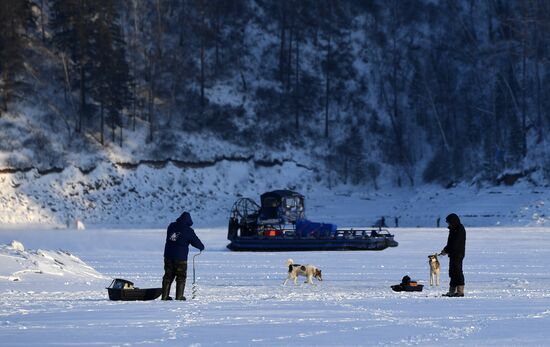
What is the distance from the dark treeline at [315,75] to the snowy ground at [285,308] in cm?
3774

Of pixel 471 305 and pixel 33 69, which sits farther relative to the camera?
pixel 33 69

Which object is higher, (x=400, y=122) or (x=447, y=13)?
(x=447, y=13)

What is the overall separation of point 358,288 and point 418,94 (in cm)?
5553

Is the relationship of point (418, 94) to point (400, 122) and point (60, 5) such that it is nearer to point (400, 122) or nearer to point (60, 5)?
point (400, 122)

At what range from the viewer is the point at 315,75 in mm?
75688

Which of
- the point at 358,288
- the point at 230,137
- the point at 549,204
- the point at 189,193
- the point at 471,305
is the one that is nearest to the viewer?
the point at 471,305

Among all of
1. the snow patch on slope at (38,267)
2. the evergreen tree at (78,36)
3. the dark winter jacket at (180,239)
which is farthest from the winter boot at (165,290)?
the evergreen tree at (78,36)

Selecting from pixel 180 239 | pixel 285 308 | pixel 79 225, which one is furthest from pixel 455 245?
pixel 79 225

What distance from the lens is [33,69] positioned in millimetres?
68375

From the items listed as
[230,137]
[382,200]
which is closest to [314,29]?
[230,137]

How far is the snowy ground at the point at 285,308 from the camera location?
12.0 metres

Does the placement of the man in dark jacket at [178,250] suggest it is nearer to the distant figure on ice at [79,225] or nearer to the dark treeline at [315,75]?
the distant figure on ice at [79,225]

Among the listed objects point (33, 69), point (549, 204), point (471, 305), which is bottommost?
point (471, 305)

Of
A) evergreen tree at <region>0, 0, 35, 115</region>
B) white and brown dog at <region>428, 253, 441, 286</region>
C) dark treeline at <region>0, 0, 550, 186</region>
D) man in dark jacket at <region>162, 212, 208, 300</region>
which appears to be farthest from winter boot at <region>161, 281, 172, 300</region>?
evergreen tree at <region>0, 0, 35, 115</region>
